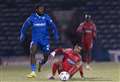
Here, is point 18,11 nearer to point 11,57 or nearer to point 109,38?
point 11,57

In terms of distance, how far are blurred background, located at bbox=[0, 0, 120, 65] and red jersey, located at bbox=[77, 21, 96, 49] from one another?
17.5 ft

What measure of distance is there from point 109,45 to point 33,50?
10934mm

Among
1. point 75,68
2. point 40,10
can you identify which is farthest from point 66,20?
point 75,68

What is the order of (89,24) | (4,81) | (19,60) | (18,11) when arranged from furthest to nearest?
(18,11), (19,60), (89,24), (4,81)

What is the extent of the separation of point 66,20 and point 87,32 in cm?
563

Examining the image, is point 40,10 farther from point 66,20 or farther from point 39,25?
point 66,20

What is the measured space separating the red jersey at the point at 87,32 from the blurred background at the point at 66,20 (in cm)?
533

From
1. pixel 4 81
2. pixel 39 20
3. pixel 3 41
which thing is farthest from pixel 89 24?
pixel 3 41

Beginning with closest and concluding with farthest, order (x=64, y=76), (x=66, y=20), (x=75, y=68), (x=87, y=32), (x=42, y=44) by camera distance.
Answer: (x=64, y=76), (x=75, y=68), (x=42, y=44), (x=87, y=32), (x=66, y=20)

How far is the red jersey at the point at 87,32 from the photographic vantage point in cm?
1906

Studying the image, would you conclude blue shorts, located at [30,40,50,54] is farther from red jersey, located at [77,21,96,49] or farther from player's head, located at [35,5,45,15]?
red jersey, located at [77,21,96,49]

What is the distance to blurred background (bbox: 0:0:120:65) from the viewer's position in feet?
82.2

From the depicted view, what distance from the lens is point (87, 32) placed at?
1936 centimetres

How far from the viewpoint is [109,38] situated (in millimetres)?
26000
